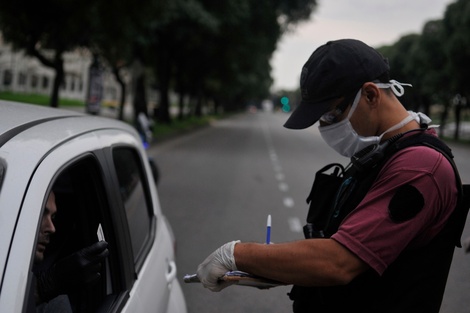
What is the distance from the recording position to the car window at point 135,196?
2.67m

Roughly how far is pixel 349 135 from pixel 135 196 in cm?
156

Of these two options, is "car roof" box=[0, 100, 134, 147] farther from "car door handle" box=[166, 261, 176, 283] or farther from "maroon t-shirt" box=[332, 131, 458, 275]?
"maroon t-shirt" box=[332, 131, 458, 275]

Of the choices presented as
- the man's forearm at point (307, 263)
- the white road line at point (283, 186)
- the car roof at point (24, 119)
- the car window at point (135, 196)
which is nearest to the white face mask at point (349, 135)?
the man's forearm at point (307, 263)

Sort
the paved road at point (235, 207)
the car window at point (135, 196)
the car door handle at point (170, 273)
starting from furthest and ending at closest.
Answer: the paved road at point (235, 207)
the car door handle at point (170, 273)
the car window at point (135, 196)

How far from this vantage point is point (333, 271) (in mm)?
1560

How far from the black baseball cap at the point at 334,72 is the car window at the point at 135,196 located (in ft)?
3.58

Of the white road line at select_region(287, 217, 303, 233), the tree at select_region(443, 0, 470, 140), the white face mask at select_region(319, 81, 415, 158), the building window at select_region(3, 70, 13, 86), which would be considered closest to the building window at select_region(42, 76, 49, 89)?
the building window at select_region(3, 70, 13, 86)

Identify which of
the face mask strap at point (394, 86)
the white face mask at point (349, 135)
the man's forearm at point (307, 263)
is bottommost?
the man's forearm at point (307, 263)

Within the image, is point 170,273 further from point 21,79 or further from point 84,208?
point 21,79

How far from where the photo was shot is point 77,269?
1819 mm

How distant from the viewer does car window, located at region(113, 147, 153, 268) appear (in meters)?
2.67

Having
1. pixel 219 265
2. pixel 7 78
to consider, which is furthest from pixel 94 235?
pixel 7 78

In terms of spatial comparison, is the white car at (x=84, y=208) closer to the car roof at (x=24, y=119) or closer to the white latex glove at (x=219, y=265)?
the car roof at (x=24, y=119)

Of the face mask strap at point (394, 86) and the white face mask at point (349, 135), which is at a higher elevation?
the face mask strap at point (394, 86)
